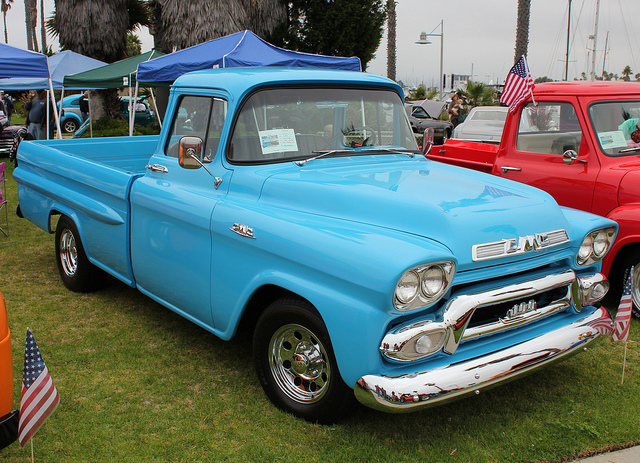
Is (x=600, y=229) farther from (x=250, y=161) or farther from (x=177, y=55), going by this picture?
(x=177, y=55)

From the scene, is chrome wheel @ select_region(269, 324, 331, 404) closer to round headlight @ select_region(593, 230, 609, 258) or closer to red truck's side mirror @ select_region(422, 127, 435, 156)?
round headlight @ select_region(593, 230, 609, 258)

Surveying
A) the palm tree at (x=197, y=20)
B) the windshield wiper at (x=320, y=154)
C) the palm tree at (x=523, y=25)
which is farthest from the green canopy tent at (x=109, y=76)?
the palm tree at (x=523, y=25)

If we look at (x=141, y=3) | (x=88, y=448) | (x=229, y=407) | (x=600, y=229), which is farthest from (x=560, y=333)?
(x=141, y=3)

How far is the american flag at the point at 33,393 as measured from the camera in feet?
8.38

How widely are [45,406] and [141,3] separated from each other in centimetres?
2014

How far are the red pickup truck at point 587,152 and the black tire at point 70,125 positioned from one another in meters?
21.3

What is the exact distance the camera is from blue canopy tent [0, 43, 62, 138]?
9638 millimetres

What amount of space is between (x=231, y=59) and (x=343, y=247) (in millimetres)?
8303

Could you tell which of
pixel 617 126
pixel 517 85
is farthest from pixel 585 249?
pixel 517 85

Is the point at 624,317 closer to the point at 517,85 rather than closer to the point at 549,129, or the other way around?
the point at 549,129

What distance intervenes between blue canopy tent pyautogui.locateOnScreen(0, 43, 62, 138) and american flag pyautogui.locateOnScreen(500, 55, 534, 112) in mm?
8049

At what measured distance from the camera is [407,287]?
2672 mm

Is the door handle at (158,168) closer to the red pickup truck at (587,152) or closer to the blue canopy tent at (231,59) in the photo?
the red pickup truck at (587,152)

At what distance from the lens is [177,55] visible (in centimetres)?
1143
